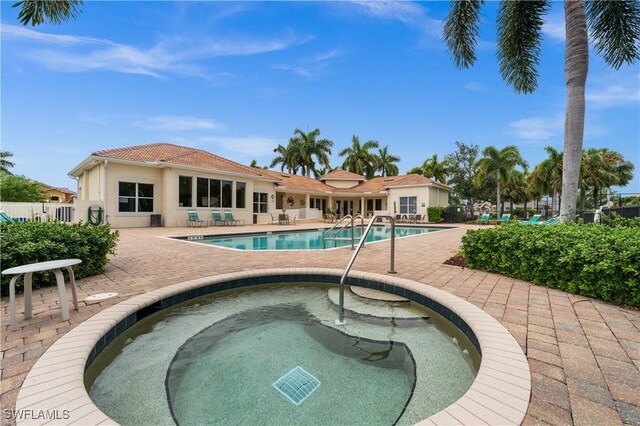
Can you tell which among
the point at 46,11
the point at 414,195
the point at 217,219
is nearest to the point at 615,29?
the point at 46,11

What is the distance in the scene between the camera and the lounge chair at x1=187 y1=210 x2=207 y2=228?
1559cm

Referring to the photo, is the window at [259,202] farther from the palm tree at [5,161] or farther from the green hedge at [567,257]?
the palm tree at [5,161]

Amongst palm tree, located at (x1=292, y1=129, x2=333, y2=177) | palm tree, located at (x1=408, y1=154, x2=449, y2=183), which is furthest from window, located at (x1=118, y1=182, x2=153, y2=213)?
palm tree, located at (x1=408, y1=154, x2=449, y2=183)

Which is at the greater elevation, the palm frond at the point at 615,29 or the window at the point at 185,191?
the palm frond at the point at 615,29

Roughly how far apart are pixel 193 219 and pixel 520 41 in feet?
54.5

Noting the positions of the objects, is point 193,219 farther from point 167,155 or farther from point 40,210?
point 40,210

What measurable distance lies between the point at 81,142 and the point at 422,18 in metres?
23.8

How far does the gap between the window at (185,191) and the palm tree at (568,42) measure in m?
14.4

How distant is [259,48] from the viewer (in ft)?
48.5

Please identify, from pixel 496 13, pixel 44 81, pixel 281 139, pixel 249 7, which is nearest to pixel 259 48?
pixel 249 7

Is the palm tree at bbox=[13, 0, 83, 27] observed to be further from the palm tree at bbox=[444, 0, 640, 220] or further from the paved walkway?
the palm tree at bbox=[444, 0, 640, 220]

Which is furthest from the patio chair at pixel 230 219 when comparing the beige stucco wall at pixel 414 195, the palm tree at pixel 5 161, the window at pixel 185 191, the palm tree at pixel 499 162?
the palm tree at pixel 5 161

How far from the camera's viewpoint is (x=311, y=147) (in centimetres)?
3716

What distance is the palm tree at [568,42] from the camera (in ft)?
23.8
